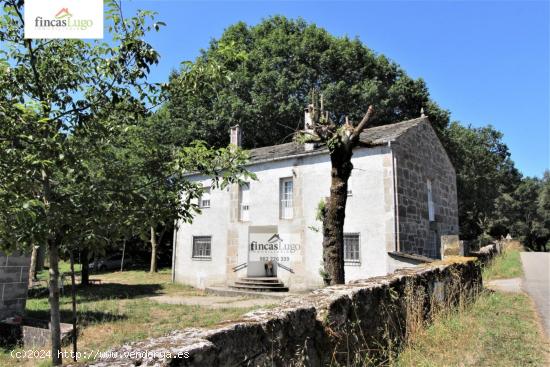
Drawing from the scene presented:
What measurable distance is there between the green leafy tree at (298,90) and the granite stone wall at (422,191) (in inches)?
341

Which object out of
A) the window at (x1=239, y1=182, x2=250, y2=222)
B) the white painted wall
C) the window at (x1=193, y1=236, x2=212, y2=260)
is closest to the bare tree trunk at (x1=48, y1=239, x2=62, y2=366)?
the white painted wall

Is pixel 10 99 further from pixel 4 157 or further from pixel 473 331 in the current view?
pixel 473 331

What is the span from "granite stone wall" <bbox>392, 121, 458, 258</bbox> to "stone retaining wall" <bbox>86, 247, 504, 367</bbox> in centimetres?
875

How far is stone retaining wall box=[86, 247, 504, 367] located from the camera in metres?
2.58

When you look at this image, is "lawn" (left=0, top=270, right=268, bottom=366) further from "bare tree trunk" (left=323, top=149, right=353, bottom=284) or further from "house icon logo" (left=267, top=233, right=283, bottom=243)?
"house icon logo" (left=267, top=233, right=283, bottom=243)

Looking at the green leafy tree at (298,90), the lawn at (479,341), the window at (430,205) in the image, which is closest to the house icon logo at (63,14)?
the lawn at (479,341)

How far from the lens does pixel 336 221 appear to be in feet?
27.0

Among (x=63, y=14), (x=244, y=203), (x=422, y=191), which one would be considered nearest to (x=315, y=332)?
(x=63, y=14)

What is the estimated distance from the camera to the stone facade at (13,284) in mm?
10156

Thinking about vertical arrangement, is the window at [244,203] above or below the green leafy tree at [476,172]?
below

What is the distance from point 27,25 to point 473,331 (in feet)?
23.6

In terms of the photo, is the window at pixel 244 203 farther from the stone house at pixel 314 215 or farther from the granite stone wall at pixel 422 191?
the granite stone wall at pixel 422 191

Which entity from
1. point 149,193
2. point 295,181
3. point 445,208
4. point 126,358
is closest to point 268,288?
point 295,181

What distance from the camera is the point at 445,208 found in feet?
63.7
